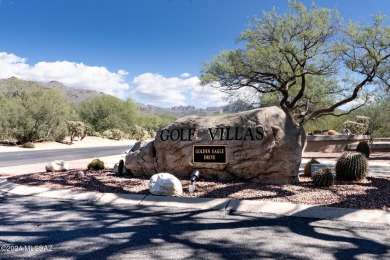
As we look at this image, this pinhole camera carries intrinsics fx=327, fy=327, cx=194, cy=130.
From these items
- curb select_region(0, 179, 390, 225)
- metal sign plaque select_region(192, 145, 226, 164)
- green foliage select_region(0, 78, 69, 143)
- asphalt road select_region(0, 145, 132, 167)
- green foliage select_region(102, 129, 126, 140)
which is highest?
green foliage select_region(0, 78, 69, 143)

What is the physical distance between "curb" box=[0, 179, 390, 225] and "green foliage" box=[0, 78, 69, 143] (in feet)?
95.5

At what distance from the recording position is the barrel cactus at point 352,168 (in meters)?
8.59

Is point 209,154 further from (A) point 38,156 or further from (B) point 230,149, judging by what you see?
(A) point 38,156

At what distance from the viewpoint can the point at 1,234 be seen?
464 cm

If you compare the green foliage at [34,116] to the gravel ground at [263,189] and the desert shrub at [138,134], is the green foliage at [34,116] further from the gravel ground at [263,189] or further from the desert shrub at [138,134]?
the gravel ground at [263,189]

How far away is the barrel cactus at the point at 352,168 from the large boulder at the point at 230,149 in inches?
50.4

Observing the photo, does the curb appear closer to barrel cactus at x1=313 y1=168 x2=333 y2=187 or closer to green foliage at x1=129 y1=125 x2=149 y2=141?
barrel cactus at x1=313 y1=168 x2=333 y2=187

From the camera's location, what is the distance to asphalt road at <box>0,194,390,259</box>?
3.92 meters

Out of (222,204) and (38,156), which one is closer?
(222,204)

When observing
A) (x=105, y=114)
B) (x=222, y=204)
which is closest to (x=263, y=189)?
(x=222, y=204)

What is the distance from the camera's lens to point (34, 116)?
3494cm

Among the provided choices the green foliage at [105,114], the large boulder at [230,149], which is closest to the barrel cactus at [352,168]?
the large boulder at [230,149]

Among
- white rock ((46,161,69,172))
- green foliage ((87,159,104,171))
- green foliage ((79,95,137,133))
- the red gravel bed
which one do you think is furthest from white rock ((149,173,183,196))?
green foliage ((79,95,137,133))

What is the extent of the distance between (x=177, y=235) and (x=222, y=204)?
187 centimetres
